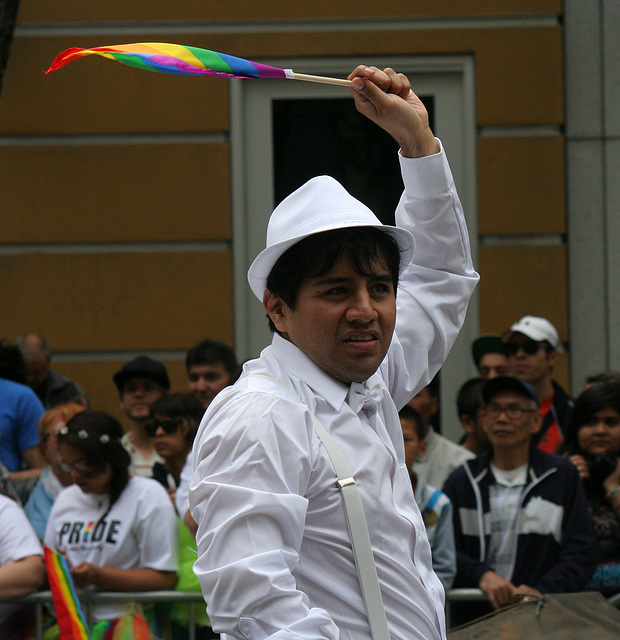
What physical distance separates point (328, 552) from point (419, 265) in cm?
85

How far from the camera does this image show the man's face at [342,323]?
7.37 ft

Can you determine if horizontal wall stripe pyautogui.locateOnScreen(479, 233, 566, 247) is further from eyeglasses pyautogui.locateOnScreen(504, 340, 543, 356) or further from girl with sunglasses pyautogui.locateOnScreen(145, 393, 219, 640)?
girl with sunglasses pyautogui.locateOnScreen(145, 393, 219, 640)

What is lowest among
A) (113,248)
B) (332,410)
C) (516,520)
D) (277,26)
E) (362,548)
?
(516,520)

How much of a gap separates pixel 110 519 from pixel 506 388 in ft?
6.35

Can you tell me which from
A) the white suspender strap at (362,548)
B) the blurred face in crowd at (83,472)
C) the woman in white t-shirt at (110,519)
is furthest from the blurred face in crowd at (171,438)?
the white suspender strap at (362,548)

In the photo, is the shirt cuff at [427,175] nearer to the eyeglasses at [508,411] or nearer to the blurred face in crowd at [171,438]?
the eyeglasses at [508,411]

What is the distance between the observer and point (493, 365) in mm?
6238

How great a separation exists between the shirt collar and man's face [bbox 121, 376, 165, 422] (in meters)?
3.73

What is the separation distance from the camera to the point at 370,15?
745 cm

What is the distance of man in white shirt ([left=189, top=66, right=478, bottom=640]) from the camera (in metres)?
1.96

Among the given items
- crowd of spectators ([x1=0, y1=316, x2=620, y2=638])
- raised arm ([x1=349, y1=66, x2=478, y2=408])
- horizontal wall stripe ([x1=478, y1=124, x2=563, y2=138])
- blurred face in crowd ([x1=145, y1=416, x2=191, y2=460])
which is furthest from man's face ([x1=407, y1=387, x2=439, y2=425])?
raised arm ([x1=349, y1=66, x2=478, y2=408])

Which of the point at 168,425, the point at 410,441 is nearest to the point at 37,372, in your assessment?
the point at 168,425

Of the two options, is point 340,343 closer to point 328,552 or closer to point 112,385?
point 328,552

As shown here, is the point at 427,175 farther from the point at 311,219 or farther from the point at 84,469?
the point at 84,469
